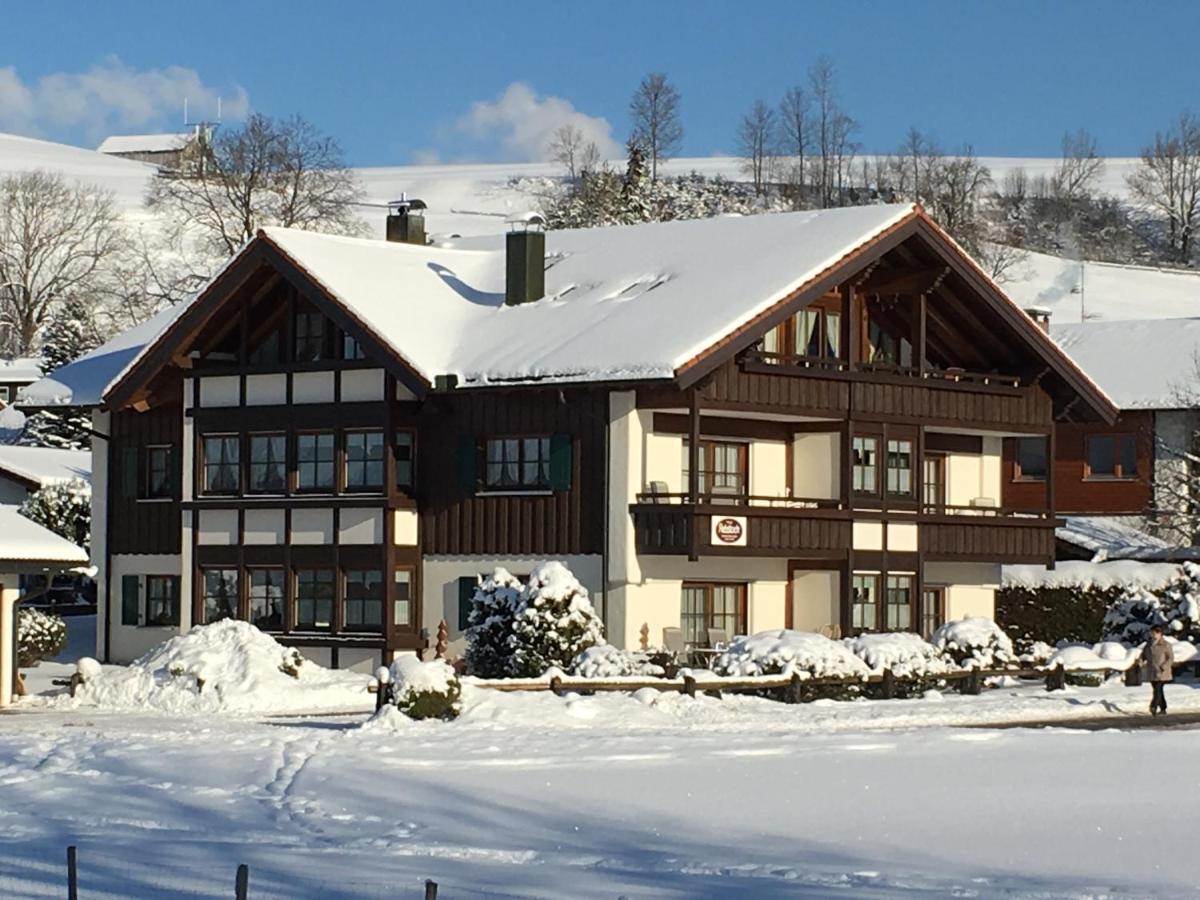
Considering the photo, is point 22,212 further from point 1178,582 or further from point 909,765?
point 909,765

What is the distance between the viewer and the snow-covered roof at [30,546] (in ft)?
134

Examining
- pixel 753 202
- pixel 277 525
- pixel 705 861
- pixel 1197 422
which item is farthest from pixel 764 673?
pixel 753 202

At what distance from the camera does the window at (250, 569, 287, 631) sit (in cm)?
4975

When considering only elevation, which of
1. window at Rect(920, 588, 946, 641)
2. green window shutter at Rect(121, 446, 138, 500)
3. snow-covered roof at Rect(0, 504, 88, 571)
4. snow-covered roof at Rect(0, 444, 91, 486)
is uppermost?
snow-covered roof at Rect(0, 444, 91, 486)

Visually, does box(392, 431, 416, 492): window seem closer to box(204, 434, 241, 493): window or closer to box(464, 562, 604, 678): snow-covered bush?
box(204, 434, 241, 493): window

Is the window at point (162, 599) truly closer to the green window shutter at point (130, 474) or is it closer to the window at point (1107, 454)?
the green window shutter at point (130, 474)

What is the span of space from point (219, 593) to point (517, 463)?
25.9ft

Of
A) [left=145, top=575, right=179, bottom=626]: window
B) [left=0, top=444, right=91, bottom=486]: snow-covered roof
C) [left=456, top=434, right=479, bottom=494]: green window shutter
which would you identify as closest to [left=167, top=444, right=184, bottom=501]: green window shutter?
[left=145, top=575, right=179, bottom=626]: window

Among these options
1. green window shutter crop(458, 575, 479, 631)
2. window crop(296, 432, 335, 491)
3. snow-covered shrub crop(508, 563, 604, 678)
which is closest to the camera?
snow-covered shrub crop(508, 563, 604, 678)

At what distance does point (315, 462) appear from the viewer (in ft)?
161

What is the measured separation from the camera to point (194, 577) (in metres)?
50.8

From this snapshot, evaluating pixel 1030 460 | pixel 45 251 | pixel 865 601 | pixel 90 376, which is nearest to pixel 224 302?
pixel 90 376

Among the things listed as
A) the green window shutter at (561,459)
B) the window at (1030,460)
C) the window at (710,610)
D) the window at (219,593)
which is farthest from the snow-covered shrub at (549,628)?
the window at (1030,460)

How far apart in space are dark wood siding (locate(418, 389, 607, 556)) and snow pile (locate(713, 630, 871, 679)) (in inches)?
226
